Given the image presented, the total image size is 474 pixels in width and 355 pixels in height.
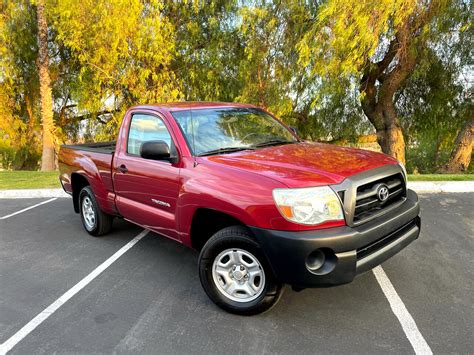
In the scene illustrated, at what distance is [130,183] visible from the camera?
14.5ft

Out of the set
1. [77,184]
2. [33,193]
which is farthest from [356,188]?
[33,193]

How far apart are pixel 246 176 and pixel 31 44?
15.0 meters

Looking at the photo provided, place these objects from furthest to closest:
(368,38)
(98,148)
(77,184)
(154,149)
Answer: (368,38) < (77,184) < (98,148) < (154,149)

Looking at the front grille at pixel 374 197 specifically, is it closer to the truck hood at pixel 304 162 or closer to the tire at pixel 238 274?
the truck hood at pixel 304 162

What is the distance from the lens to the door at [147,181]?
3.88 m

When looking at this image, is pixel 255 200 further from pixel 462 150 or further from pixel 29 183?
pixel 462 150

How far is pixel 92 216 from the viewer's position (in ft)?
18.0

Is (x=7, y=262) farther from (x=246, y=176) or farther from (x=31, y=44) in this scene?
(x=31, y=44)

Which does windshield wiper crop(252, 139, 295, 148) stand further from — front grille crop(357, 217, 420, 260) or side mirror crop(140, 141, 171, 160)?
front grille crop(357, 217, 420, 260)

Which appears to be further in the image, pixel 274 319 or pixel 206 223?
pixel 206 223

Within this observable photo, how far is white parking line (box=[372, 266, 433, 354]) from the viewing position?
2838mm

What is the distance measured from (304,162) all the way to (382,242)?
93cm

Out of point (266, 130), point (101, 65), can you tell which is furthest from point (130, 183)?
point (101, 65)

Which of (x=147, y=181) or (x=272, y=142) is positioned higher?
(x=272, y=142)
